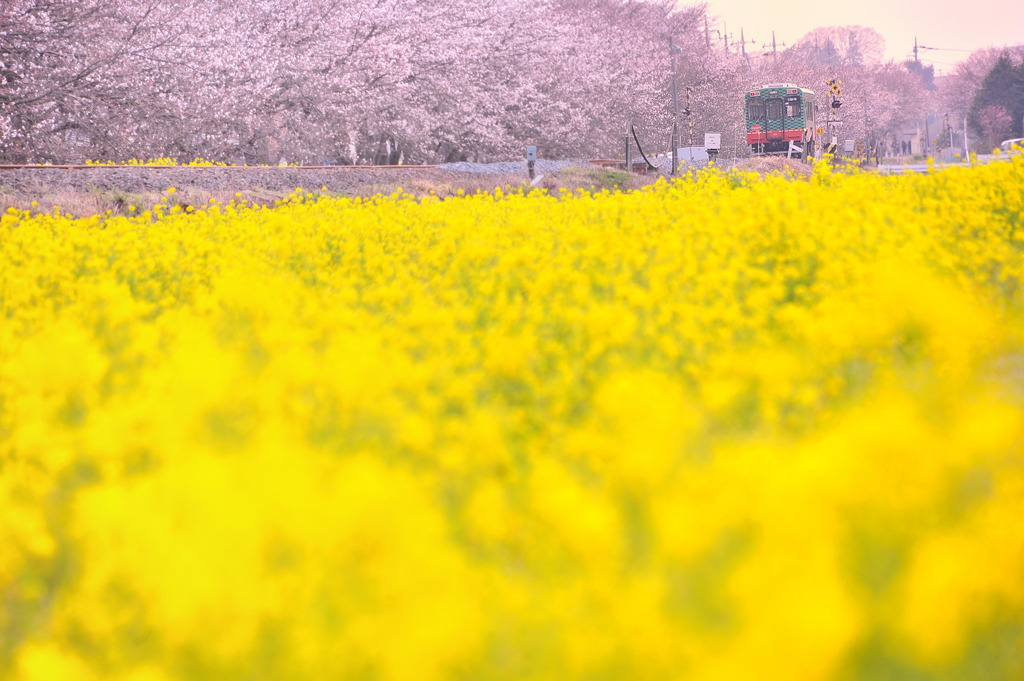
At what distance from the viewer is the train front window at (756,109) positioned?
33094mm

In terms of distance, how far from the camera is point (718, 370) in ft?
9.82

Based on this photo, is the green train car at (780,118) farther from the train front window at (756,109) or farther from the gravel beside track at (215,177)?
the gravel beside track at (215,177)

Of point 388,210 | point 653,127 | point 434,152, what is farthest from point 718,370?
point 653,127

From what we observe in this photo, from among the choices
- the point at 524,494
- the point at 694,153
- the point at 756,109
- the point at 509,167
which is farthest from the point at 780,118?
the point at 524,494

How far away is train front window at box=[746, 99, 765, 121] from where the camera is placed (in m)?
33.1

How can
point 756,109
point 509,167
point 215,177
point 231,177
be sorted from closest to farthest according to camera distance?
1. point 215,177
2. point 231,177
3. point 509,167
4. point 756,109

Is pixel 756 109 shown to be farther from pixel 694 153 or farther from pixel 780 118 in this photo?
pixel 694 153

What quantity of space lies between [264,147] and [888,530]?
23.6 metres

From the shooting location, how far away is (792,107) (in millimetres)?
32812

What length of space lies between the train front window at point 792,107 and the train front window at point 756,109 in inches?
30.6

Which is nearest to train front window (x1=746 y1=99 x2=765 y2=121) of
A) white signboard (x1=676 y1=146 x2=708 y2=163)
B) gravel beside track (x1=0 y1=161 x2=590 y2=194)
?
white signboard (x1=676 y1=146 x2=708 y2=163)

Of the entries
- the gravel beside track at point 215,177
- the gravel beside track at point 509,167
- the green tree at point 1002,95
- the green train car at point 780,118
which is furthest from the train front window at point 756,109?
the green tree at point 1002,95

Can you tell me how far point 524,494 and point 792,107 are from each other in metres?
33.1

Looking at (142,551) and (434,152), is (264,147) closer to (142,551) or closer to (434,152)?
(434,152)
